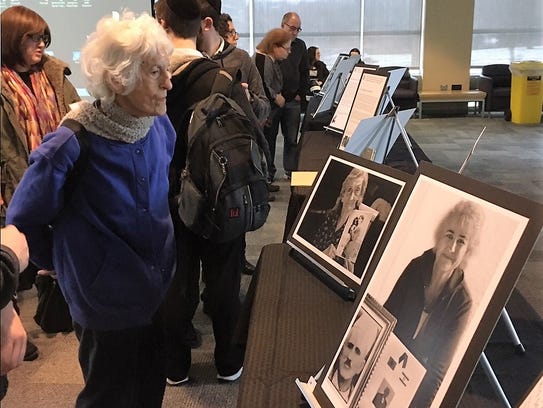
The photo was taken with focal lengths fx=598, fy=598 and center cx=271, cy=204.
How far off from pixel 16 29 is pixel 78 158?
1280 millimetres

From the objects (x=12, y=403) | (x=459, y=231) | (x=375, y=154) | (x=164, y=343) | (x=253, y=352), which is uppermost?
(x=459, y=231)

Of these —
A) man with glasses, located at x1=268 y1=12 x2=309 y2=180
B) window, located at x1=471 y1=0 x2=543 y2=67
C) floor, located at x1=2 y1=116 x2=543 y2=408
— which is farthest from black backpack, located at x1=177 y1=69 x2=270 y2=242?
window, located at x1=471 y1=0 x2=543 y2=67

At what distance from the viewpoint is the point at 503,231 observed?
703mm

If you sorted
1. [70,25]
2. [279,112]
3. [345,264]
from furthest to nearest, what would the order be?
[279,112]
[70,25]
[345,264]

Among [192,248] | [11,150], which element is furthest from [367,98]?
[11,150]

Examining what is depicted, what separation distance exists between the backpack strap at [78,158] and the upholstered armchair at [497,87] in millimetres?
8354

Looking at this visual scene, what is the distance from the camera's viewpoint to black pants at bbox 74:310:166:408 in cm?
155

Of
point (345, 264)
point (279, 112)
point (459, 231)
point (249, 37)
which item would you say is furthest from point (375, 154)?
point (249, 37)

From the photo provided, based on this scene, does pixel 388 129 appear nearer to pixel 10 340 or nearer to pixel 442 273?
pixel 442 273

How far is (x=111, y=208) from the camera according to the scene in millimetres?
1463

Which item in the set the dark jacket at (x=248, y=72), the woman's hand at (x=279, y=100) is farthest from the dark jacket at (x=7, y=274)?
the woman's hand at (x=279, y=100)

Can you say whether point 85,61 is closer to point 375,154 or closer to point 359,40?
point 375,154

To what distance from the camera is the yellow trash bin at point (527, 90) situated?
8.01 metres

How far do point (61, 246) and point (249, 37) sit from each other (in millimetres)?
8427
